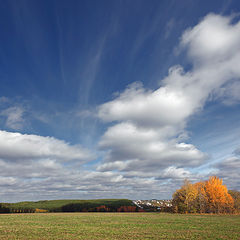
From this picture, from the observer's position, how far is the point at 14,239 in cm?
2309

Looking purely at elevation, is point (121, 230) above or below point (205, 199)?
below

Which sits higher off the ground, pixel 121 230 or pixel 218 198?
pixel 218 198

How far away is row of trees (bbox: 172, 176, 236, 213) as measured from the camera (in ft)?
316

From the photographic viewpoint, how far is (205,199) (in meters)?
98.9

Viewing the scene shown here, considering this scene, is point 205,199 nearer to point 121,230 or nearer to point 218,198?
point 218,198

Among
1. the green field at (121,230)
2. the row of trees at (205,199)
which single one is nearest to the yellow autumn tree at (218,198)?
the row of trees at (205,199)

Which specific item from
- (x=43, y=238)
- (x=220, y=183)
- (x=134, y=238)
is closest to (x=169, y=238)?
(x=134, y=238)

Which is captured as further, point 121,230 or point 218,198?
point 218,198

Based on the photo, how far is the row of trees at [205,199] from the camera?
316ft

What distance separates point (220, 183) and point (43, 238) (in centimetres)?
9785

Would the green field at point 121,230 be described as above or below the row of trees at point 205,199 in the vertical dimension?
below

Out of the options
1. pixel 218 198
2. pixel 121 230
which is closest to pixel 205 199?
pixel 218 198

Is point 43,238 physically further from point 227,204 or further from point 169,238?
point 227,204

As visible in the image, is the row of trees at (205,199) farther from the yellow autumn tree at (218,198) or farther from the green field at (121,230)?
the green field at (121,230)
